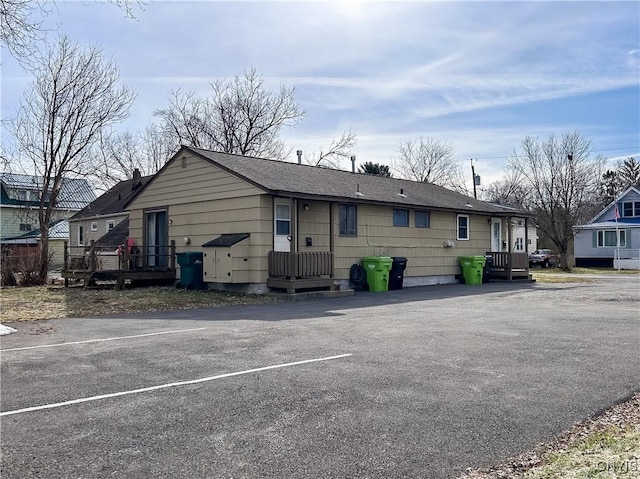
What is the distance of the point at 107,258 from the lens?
20.6 m

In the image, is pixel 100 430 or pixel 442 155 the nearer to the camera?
pixel 100 430

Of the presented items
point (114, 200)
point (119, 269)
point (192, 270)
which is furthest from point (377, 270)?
point (114, 200)

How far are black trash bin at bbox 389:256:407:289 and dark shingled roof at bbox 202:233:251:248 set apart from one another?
539cm

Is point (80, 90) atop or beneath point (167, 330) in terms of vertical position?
atop

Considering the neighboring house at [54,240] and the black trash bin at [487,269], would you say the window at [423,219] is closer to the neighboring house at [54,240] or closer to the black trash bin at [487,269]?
the black trash bin at [487,269]

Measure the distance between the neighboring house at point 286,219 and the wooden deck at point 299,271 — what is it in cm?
28

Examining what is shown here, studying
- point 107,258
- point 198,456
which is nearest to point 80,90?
point 107,258

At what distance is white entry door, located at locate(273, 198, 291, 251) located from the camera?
16.1 meters

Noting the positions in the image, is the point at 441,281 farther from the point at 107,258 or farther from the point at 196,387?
the point at 196,387

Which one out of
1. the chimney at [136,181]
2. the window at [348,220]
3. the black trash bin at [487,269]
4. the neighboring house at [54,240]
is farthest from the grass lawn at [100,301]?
the neighboring house at [54,240]

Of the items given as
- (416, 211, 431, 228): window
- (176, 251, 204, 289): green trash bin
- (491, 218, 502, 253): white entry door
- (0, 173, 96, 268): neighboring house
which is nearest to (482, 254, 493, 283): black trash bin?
(491, 218, 502, 253): white entry door

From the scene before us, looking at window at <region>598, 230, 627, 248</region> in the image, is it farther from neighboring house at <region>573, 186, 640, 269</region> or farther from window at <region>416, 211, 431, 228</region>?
window at <region>416, 211, 431, 228</region>

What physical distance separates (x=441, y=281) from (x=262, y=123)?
21716mm

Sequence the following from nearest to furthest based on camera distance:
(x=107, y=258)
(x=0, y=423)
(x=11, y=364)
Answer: (x=0, y=423) → (x=11, y=364) → (x=107, y=258)
